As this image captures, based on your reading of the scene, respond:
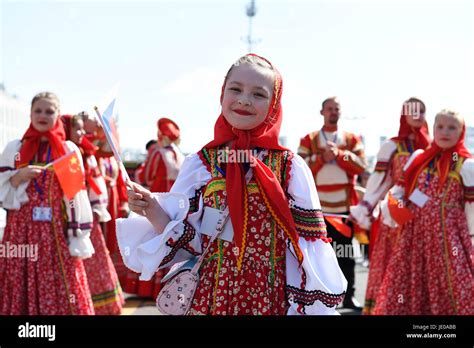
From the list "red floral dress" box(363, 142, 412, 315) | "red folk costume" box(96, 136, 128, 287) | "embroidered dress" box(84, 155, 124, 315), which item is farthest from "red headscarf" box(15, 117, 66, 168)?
"red floral dress" box(363, 142, 412, 315)

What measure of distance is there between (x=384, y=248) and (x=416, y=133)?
1.06 metres

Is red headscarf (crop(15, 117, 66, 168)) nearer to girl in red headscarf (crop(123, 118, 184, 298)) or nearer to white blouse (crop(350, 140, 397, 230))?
girl in red headscarf (crop(123, 118, 184, 298))

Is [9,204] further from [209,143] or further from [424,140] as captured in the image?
[424,140]

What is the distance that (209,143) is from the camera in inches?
119

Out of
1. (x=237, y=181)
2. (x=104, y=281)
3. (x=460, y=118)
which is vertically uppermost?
(x=460, y=118)

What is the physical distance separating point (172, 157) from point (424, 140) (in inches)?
114

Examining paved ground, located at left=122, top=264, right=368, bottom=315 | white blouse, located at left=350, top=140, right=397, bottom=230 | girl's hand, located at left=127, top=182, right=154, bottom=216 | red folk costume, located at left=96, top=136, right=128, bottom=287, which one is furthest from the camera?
red folk costume, located at left=96, top=136, right=128, bottom=287

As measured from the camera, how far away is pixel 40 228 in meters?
5.04

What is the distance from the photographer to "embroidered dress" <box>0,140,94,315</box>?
16.4 ft

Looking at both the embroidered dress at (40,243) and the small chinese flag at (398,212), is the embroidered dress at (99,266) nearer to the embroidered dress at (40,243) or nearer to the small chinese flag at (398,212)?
the embroidered dress at (40,243)

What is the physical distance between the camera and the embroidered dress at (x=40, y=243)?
5004 millimetres

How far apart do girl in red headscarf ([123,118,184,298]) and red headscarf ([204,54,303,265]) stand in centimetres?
459
